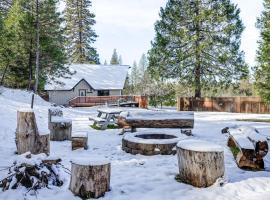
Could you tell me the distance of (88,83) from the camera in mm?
42875

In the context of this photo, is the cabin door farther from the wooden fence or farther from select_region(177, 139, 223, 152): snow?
select_region(177, 139, 223, 152): snow

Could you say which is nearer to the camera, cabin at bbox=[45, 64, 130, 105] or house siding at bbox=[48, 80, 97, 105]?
house siding at bbox=[48, 80, 97, 105]

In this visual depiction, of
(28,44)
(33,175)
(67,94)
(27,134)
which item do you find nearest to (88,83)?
(67,94)

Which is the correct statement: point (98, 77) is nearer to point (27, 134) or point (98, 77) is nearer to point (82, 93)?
point (82, 93)

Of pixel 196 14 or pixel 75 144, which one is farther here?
pixel 196 14

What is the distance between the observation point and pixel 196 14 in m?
30.8

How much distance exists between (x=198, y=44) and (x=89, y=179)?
27.0 m

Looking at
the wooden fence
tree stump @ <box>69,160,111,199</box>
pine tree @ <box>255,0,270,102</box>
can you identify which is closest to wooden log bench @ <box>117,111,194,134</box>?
tree stump @ <box>69,160,111,199</box>

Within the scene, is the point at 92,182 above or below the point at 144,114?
below

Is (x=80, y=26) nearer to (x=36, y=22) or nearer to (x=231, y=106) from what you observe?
(x=36, y=22)

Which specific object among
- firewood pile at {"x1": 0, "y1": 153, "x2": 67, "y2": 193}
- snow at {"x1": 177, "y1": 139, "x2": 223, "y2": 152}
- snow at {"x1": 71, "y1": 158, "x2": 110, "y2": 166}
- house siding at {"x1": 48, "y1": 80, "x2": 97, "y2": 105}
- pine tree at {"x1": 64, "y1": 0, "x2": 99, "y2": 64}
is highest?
pine tree at {"x1": 64, "y1": 0, "x2": 99, "y2": 64}

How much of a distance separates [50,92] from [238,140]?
35368 mm

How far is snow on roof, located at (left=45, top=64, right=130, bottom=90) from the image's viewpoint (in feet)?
139

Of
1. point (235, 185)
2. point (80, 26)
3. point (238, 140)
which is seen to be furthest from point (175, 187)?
point (80, 26)
